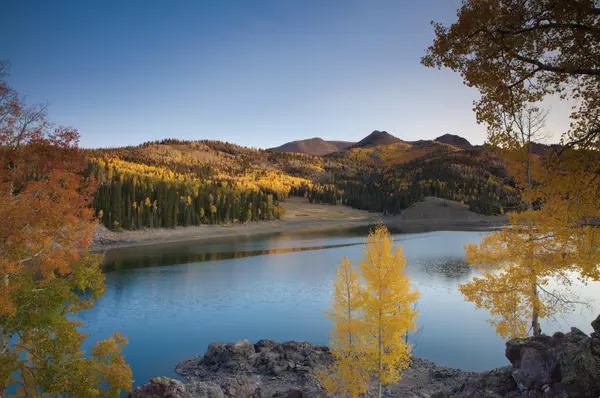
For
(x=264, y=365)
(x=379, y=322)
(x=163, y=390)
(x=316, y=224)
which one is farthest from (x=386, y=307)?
(x=316, y=224)

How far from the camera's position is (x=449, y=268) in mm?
53000

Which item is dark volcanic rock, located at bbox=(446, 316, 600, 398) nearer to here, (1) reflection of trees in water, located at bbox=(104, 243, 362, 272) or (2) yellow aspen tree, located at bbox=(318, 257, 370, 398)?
(2) yellow aspen tree, located at bbox=(318, 257, 370, 398)

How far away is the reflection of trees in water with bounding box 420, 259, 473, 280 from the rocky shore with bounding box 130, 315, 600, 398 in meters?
27.5

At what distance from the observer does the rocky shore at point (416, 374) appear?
9367 mm

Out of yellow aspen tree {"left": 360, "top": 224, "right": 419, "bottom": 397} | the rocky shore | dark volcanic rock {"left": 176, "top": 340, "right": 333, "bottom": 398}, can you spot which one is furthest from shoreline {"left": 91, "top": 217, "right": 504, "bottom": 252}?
yellow aspen tree {"left": 360, "top": 224, "right": 419, "bottom": 397}

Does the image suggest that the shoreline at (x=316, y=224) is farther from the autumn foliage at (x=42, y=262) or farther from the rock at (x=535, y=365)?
the rock at (x=535, y=365)

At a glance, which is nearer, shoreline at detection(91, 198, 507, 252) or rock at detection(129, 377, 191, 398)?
rock at detection(129, 377, 191, 398)

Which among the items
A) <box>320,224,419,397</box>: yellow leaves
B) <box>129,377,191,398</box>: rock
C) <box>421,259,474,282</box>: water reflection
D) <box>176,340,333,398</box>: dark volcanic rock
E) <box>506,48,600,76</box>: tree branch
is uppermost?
<box>506,48,600,76</box>: tree branch

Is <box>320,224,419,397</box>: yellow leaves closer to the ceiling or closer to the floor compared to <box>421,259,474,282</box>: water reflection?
closer to the ceiling

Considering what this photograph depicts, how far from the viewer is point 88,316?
3453 cm

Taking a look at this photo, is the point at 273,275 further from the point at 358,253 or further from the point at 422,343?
the point at 422,343

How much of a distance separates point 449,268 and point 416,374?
1378 inches

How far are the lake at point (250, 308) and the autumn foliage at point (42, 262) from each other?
36.0 ft

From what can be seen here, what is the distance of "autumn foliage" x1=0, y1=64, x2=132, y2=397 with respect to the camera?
1140 centimetres
